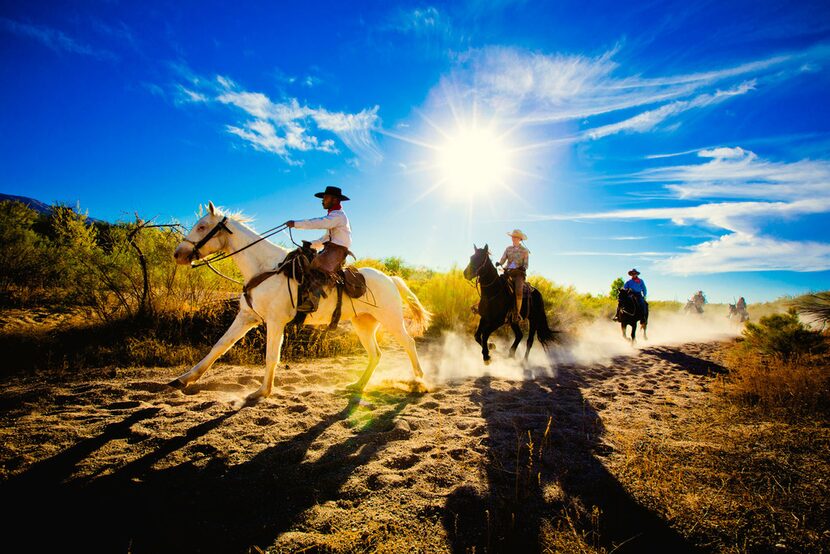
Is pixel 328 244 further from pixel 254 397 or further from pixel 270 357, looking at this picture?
pixel 254 397

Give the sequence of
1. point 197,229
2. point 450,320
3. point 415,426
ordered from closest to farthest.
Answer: point 415,426
point 197,229
point 450,320

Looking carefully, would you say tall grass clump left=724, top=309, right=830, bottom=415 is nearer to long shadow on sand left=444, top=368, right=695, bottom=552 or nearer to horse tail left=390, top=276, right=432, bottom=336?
long shadow on sand left=444, top=368, right=695, bottom=552

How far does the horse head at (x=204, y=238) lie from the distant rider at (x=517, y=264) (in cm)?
567

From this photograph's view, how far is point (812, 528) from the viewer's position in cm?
201

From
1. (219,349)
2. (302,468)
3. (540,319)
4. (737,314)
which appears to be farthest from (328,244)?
(737,314)

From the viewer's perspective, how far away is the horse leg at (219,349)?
3856 mm

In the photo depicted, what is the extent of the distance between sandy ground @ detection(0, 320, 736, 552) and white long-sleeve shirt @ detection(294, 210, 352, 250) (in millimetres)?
2109

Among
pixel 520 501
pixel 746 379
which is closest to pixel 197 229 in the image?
pixel 520 501

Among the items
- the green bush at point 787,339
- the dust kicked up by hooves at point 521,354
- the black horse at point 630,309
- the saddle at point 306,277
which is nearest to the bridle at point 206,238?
the saddle at point 306,277

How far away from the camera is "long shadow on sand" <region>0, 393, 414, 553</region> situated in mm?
1768

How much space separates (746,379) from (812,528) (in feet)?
12.8

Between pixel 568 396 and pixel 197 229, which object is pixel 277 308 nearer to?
pixel 197 229

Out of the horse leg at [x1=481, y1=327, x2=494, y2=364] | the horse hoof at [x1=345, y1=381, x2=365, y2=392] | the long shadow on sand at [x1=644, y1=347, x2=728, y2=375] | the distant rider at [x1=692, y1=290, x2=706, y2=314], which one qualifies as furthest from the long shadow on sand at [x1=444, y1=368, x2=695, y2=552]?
the distant rider at [x1=692, y1=290, x2=706, y2=314]

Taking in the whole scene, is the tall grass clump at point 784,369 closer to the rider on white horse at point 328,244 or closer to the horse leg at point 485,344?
the horse leg at point 485,344
